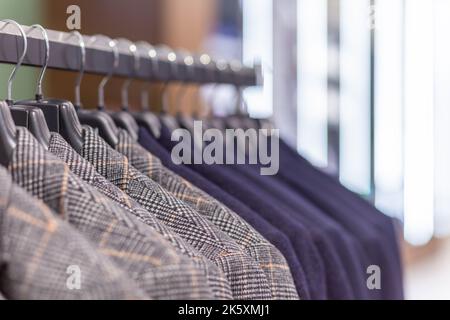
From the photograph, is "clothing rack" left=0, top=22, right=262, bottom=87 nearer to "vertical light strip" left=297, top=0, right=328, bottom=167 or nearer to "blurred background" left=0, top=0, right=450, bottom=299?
"blurred background" left=0, top=0, right=450, bottom=299

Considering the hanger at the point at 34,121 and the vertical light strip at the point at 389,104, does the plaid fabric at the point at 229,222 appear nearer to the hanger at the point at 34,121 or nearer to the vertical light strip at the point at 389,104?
the hanger at the point at 34,121

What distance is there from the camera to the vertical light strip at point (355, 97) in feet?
8.05

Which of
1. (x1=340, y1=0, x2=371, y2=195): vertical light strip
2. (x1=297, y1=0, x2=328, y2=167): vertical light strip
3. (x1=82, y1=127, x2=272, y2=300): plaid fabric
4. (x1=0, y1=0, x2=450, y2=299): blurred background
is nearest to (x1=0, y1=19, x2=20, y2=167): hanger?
(x1=82, y1=127, x2=272, y2=300): plaid fabric

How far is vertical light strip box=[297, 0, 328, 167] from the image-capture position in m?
2.37

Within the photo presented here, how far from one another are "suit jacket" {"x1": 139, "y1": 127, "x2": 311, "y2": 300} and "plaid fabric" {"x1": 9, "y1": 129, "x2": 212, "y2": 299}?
0.24 metres

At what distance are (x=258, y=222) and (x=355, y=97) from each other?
1770mm

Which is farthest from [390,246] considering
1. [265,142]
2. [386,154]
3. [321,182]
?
[386,154]

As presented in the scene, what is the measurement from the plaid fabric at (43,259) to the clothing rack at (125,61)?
0.88 ft

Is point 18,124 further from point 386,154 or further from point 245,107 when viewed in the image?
point 386,154

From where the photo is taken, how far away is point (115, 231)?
1.69ft

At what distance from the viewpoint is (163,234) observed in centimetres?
56

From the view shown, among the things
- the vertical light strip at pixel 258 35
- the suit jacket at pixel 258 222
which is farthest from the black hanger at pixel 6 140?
the vertical light strip at pixel 258 35

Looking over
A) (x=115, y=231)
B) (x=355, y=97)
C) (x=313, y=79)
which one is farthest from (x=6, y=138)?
(x=355, y=97)
